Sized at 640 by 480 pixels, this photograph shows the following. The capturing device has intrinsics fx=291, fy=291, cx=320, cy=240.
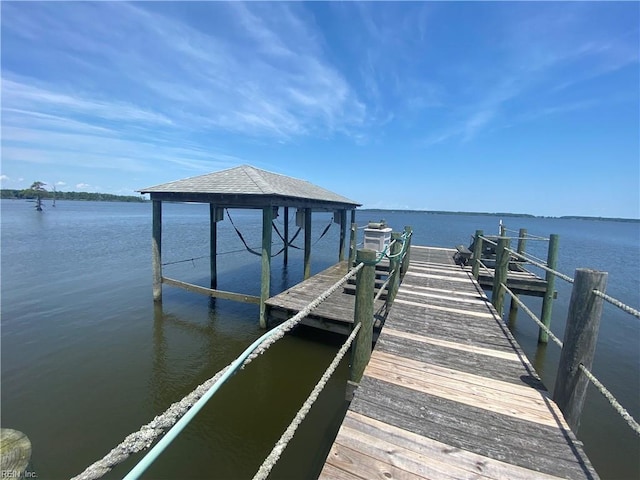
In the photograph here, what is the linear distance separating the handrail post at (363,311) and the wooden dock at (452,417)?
0.60 feet

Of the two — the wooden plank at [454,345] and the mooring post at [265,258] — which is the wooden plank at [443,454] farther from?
the mooring post at [265,258]

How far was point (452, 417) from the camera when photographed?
2688 millimetres

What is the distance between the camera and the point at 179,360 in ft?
24.0

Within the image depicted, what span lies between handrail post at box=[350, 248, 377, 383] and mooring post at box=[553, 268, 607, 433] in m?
1.81

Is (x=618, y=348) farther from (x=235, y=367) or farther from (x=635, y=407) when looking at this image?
(x=235, y=367)

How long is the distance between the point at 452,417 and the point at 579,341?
1301mm

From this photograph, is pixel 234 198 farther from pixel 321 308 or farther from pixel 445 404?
pixel 445 404

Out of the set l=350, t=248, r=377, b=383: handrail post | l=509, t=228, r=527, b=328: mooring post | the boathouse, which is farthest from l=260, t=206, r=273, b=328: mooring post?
l=509, t=228, r=527, b=328: mooring post

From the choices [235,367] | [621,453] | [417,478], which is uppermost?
[235,367]

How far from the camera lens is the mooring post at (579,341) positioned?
2494 millimetres

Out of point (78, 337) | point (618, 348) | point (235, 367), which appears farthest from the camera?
point (618, 348)

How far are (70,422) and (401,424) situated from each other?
5869 mm

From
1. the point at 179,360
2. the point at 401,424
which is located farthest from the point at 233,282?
the point at 401,424

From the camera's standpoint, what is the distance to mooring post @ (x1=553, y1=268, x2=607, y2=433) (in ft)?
8.18
